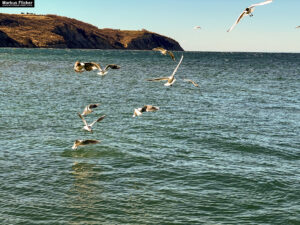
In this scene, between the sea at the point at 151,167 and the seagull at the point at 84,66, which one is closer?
the seagull at the point at 84,66

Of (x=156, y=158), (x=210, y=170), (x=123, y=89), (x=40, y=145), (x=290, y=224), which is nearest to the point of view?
(x=290, y=224)

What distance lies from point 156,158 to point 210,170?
3.52m

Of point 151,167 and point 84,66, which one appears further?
point 151,167

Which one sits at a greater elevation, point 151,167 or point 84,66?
point 84,66

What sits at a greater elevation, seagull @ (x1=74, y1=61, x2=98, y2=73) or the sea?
seagull @ (x1=74, y1=61, x2=98, y2=73)

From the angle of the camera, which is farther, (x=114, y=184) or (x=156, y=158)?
(x=156, y=158)

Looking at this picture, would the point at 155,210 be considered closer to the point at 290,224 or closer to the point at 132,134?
the point at 290,224

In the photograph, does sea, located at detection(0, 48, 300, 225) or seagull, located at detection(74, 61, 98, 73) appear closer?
seagull, located at detection(74, 61, 98, 73)

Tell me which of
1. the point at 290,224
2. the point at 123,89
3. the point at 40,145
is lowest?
the point at 290,224

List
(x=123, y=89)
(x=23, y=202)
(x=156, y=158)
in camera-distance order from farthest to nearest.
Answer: (x=123, y=89) → (x=156, y=158) → (x=23, y=202)

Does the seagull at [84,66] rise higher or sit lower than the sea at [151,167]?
higher

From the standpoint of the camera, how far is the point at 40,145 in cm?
2341

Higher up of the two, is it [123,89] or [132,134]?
[123,89]

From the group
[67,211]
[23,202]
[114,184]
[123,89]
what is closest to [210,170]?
[114,184]
